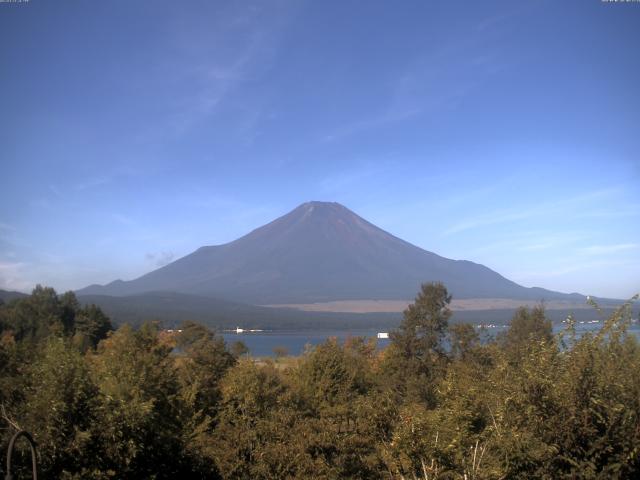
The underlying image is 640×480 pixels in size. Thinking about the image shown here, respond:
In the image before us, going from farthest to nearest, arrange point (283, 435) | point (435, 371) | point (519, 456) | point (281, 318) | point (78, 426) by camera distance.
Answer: point (281, 318) < point (435, 371) < point (283, 435) < point (78, 426) < point (519, 456)

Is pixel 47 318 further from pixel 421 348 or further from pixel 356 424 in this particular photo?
pixel 356 424

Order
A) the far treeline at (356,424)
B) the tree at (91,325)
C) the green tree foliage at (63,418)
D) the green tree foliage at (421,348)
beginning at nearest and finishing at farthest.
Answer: the far treeline at (356,424) → the green tree foliage at (63,418) → the green tree foliage at (421,348) → the tree at (91,325)

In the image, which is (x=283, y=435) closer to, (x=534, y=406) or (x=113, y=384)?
(x=113, y=384)

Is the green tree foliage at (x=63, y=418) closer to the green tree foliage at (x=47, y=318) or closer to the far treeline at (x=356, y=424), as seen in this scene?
the far treeline at (x=356, y=424)

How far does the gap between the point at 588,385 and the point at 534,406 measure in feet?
3.28

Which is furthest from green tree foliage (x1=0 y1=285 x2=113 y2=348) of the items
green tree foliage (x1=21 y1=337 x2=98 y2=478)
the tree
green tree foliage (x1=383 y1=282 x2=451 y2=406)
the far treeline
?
green tree foliage (x1=21 y1=337 x2=98 y2=478)

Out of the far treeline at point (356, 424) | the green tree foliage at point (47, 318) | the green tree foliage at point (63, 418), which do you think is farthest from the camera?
the green tree foliage at point (47, 318)

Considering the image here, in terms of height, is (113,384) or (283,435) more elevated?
(113,384)

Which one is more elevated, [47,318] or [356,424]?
[47,318]

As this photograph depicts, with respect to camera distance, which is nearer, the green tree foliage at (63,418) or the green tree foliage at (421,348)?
the green tree foliage at (63,418)

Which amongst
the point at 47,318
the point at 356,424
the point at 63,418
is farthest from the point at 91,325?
the point at 63,418

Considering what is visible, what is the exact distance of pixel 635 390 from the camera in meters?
9.51

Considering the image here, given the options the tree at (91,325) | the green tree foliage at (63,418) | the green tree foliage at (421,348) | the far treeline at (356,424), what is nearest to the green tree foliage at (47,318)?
the tree at (91,325)

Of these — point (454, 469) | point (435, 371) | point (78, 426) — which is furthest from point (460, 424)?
point (435, 371)
